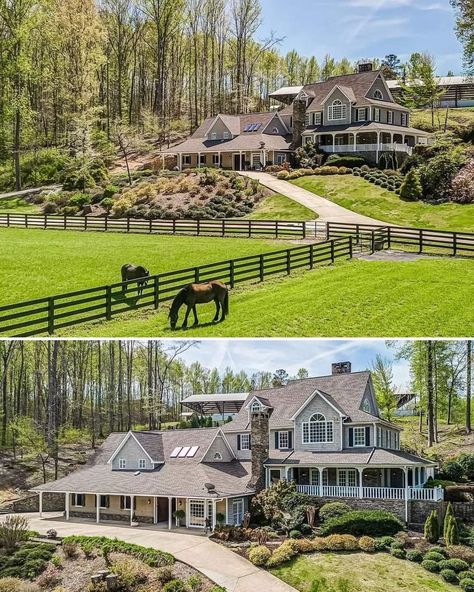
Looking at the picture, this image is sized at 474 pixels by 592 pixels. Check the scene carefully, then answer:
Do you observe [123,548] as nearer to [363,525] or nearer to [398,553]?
[363,525]

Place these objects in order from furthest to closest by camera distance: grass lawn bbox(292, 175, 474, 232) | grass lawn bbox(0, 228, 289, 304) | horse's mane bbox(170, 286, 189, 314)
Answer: grass lawn bbox(292, 175, 474, 232)
grass lawn bbox(0, 228, 289, 304)
horse's mane bbox(170, 286, 189, 314)

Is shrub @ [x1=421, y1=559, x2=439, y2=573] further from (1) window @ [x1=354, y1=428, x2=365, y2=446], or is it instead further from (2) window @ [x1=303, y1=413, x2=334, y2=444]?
(2) window @ [x1=303, y1=413, x2=334, y2=444]

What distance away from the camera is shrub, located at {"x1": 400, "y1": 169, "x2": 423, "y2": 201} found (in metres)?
44.5

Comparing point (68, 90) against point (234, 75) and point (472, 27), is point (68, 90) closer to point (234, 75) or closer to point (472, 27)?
point (234, 75)

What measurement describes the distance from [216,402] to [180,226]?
1026 cm

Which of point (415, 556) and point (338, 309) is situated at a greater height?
point (338, 309)

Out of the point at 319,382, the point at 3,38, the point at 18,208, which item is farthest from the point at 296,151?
the point at 319,382

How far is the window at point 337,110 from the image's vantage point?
60.2m

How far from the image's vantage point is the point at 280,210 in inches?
1676

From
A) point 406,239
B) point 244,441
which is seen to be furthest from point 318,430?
point 406,239

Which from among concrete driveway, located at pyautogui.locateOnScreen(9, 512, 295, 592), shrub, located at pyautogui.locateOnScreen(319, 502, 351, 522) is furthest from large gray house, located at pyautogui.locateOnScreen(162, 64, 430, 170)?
concrete driveway, located at pyautogui.locateOnScreen(9, 512, 295, 592)

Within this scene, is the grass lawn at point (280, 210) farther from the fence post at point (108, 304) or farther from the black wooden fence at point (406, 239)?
the fence post at point (108, 304)

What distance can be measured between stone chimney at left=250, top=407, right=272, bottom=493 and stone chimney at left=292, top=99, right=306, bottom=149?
1541 inches

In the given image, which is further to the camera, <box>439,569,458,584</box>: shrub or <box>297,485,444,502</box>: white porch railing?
<box>297,485,444,502</box>: white porch railing
